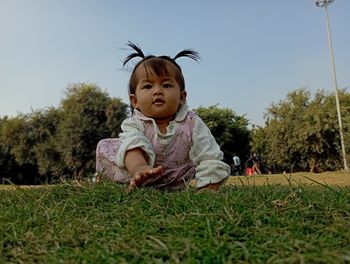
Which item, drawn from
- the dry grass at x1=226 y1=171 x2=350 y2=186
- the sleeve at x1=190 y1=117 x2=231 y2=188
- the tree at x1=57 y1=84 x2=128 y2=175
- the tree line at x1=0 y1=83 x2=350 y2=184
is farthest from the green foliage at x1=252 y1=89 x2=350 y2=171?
the sleeve at x1=190 y1=117 x2=231 y2=188

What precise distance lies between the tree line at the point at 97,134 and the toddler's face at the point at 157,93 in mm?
31262

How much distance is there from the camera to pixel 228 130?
42.6 m

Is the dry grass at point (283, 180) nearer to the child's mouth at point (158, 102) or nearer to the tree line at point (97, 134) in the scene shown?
the child's mouth at point (158, 102)

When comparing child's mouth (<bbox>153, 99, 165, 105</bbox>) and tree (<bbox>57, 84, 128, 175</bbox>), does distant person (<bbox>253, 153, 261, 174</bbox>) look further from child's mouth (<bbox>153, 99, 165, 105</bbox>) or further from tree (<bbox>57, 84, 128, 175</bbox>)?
child's mouth (<bbox>153, 99, 165, 105</bbox>)

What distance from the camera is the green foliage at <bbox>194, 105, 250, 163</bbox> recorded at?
42.0 metres

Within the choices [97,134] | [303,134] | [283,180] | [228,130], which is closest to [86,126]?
[97,134]

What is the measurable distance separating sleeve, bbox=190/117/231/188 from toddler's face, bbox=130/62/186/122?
0.23m

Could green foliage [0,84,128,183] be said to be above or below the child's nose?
above

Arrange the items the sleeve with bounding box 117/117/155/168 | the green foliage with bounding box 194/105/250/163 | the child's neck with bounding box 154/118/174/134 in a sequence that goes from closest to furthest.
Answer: the sleeve with bounding box 117/117/155/168, the child's neck with bounding box 154/118/174/134, the green foliage with bounding box 194/105/250/163

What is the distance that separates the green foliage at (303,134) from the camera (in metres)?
33.0

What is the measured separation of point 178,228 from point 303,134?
110 feet

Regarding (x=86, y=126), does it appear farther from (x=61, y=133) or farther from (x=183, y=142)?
(x=183, y=142)

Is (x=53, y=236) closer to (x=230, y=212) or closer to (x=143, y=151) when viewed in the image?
(x=230, y=212)

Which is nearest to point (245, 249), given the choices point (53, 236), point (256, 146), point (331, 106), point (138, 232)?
point (138, 232)
